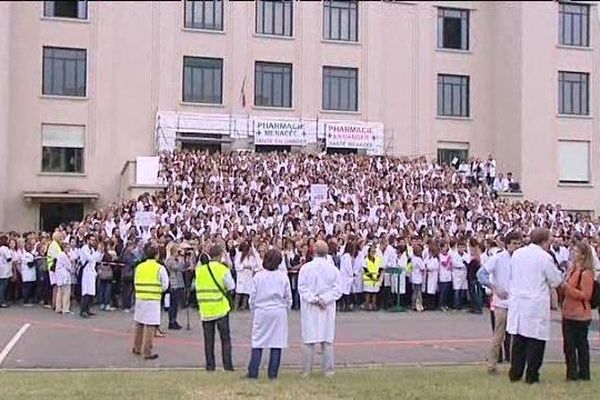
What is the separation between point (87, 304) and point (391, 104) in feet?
90.7

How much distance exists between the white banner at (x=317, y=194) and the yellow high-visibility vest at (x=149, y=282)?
16.7m

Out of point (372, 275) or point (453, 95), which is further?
point (453, 95)

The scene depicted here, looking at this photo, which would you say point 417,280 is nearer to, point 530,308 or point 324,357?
point 324,357

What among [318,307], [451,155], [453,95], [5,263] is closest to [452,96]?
[453,95]

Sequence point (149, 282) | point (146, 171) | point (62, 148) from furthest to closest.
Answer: point (62, 148)
point (146, 171)
point (149, 282)

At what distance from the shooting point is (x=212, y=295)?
14.0 m

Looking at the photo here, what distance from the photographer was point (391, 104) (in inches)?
1885

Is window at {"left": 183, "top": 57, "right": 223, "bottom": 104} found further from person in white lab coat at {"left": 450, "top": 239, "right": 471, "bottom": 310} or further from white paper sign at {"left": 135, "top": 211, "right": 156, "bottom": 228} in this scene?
person in white lab coat at {"left": 450, "top": 239, "right": 471, "bottom": 310}

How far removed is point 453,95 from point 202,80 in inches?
521

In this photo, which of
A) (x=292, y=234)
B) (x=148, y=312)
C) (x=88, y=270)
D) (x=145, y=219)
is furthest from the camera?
(x=145, y=219)

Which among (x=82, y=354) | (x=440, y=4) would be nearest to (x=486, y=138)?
(x=440, y=4)

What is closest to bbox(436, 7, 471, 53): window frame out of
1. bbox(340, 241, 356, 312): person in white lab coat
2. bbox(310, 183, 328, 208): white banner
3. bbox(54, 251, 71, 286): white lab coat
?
bbox(310, 183, 328, 208): white banner

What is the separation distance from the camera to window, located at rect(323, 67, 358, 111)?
47344mm

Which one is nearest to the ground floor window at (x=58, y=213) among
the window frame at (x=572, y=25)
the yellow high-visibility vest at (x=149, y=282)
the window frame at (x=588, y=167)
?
the window frame at (x=588, y=167)
